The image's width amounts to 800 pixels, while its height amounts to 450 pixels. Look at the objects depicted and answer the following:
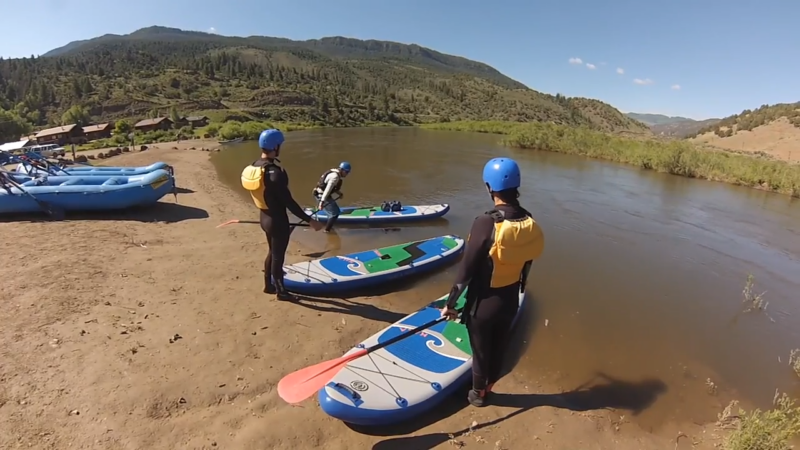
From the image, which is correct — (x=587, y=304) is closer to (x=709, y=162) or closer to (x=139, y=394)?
(x=139, y=394)

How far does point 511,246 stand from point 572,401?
309 cm

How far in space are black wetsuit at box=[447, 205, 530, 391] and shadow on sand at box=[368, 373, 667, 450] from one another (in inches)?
25.6

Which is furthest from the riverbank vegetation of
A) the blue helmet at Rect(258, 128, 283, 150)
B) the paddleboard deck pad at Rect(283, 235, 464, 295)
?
the blue helmet at Rect(258, 128, 283, 150)

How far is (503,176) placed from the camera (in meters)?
3.85

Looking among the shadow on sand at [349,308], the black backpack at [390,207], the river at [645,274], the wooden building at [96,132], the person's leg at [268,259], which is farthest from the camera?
the wooden building at [96,132]

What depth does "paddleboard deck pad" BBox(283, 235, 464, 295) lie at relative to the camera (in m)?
7.53

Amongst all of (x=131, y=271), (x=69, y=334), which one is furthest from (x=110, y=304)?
(x=131, y=271)

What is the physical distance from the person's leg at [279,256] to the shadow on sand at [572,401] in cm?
322

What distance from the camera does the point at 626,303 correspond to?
8.91 meters

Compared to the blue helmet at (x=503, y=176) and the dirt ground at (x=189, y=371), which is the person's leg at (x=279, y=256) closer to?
the dirt ground at (x=189, y=371)

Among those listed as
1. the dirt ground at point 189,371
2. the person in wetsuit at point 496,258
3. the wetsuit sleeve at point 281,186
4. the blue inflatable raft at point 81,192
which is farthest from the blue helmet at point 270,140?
the blue inflatable raft at point 81,192

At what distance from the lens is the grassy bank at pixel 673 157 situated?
78.2ft

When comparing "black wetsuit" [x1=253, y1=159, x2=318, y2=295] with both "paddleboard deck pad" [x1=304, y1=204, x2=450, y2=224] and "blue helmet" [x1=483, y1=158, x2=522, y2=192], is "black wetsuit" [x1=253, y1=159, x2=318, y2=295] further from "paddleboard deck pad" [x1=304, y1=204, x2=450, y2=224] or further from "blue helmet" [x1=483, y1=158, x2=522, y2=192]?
"paddleboard deck pad" [x1=304, y1=204, x2=450, y2=224]

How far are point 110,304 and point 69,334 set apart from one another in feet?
3.07
